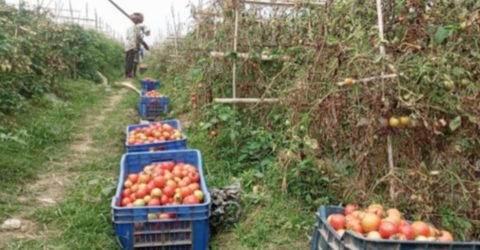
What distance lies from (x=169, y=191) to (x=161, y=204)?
13 cm

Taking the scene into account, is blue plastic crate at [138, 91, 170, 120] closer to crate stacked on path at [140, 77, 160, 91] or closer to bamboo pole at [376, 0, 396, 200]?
crate stacked on path at [140, 77, 160, 91]

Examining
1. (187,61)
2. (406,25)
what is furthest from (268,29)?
(187,61)

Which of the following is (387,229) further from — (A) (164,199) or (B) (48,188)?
(B) (48,188)

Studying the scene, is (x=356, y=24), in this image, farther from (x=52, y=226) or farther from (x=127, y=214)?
(x=52, y=226)

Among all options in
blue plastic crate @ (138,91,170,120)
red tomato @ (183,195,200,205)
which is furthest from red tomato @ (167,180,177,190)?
blue plastic crate @ (138,91,170,120)

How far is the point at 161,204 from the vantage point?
10.0 ft

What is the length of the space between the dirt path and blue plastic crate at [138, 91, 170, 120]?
1.15 m

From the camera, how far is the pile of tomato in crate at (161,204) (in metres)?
2.80

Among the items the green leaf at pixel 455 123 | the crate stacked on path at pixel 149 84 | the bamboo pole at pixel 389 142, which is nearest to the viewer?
the green leaf at pixel 455 123

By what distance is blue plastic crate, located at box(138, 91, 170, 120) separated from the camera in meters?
7.24

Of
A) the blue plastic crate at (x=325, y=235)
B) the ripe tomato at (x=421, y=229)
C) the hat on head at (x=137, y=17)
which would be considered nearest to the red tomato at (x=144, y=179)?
the blue plastic crate at (x=325, y=235)

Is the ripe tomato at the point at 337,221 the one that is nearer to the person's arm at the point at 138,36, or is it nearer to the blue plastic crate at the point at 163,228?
the blue plastic crate at the point at 163,228

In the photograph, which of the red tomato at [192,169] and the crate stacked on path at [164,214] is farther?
the red tomato at [192,169]

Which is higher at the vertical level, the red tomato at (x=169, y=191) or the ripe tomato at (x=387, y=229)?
the ripe tomato at (x=387, y=229)
